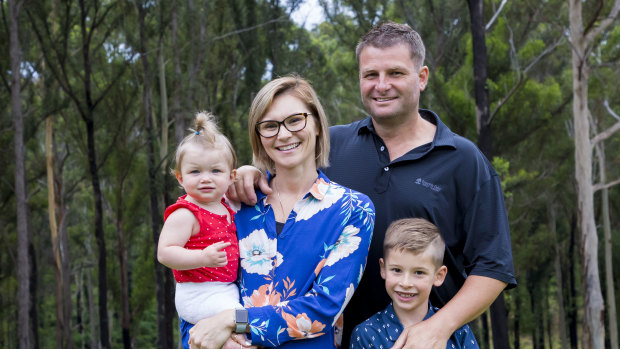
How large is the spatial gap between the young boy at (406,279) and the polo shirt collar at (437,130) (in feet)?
1.27

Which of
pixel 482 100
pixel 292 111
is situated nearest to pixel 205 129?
pixel 292 111

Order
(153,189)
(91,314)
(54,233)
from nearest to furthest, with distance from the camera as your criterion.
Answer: (153,189) → (54,233) → (91,314)

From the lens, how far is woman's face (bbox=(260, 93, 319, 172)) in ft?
7.96

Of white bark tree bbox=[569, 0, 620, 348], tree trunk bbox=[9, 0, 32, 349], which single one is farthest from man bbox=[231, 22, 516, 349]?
white bark tree bbox=[569, 0, 620, 348]

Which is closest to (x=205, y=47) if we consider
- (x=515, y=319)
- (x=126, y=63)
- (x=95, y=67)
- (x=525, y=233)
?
(x=126, y=63)

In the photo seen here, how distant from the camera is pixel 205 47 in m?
14.3

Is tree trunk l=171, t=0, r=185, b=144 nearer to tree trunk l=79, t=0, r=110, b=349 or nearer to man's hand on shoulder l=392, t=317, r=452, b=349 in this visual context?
tree trunk l=79, t=0, r=110, b=349

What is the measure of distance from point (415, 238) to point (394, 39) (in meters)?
0.89

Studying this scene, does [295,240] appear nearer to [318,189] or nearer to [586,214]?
[318,189]

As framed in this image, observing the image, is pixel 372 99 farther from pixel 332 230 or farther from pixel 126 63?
pixel 126 63

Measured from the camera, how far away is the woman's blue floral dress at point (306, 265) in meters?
2.25

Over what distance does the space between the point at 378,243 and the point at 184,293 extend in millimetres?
860

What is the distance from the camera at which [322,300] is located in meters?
2.25

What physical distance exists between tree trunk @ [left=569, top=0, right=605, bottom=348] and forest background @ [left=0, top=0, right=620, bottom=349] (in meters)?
0.03
